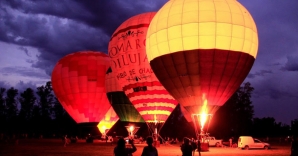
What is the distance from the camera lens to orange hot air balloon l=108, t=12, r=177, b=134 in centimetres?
2600

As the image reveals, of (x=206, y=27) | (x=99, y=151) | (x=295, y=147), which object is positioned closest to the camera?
(x=295, y=147)

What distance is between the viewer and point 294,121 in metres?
75.2

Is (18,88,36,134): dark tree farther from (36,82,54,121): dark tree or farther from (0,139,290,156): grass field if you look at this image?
(0,139,290,156): grass field

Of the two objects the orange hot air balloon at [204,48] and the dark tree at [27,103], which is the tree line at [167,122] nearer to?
the dark tree at [27,103]

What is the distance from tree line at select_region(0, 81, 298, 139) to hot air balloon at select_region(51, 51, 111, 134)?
20158 millimetres

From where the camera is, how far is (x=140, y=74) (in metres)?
26.1

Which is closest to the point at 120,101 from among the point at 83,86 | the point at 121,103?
the point at 121,103

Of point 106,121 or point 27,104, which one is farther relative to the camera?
point 27,104

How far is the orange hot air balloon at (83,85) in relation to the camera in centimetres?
3406

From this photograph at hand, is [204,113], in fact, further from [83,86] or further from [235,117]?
[235,117]

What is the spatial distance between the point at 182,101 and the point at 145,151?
14416 millimetres

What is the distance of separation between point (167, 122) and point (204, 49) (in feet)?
148

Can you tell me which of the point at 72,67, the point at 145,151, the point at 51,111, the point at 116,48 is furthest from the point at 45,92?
the point at 145,151

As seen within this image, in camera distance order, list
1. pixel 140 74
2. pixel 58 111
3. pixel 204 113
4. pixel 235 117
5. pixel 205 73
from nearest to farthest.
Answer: pixel 205 73 < pixel 204 113 < pixel 140 74 < pixel 235 117 < pixel 58 111
